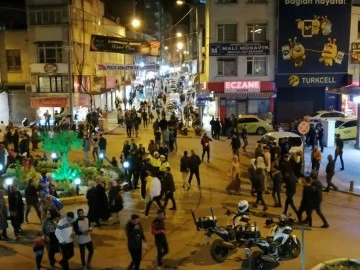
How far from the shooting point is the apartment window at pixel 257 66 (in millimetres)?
36188

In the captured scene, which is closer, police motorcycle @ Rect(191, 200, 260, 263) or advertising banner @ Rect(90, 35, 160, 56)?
police motorcycle @ Rect(191, 200, 260, 263)

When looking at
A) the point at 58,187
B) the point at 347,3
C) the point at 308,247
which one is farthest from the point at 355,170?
the point at 347,3

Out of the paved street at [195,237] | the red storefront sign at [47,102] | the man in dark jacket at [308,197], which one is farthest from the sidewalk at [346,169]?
the red storefront sign at [47,102]

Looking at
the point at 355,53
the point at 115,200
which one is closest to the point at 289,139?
the point at 115,200

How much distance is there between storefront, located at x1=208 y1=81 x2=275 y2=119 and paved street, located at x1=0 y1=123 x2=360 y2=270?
16.9 metres

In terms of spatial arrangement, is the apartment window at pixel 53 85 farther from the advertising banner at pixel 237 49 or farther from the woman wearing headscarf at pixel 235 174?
the woman wearing headscarf at pixel 235 174

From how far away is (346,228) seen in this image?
45.2 ft

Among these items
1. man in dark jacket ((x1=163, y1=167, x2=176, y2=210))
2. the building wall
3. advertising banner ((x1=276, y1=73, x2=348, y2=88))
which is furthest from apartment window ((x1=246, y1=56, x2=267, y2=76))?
man in dark jacket ((x1=163, y1=167, x2=176, y2=210))

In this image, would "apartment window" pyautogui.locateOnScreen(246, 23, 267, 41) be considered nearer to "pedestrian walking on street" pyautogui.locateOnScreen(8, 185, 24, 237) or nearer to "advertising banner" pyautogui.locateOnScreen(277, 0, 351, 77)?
"advertising banner" pyautogui.locateOnScreen(277, 0, 351, 77)

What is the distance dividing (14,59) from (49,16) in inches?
197

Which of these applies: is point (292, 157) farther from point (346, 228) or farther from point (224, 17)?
point (224, 17)

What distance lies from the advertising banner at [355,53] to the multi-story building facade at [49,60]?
64.4 feet

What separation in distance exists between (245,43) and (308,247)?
25208 millimetres

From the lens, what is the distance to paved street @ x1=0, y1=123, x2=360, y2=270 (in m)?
11.5
